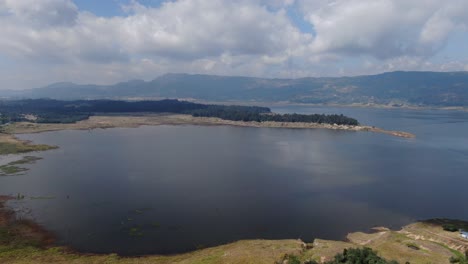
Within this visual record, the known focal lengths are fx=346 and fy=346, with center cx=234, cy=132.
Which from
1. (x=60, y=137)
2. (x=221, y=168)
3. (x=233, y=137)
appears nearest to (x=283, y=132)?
(x=233, y=137)

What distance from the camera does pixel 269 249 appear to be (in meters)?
29.5

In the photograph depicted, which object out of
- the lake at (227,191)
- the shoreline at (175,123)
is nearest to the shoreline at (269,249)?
the lake at (227,191)

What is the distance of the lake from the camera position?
34.5m

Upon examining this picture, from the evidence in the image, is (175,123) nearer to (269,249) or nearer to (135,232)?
(135,232)

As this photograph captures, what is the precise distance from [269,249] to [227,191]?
17.5 metres

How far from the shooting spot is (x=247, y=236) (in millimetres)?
33438

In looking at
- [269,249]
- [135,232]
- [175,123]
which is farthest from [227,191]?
[175,123]

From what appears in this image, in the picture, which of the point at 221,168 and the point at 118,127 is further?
the point at 118,127

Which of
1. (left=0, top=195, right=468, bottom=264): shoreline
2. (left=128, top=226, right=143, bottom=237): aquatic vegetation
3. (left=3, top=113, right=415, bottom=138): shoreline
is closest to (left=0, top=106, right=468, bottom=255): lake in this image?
(left=128, top=226, right=143, bottom=237): aquatic vegetation

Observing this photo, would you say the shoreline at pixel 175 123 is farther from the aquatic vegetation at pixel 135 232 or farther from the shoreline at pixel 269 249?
the aquatic vegetation at pixel 135 232

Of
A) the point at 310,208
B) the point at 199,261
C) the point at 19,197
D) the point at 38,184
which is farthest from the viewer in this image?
the point at 38,184

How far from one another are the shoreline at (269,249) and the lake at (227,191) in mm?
1380

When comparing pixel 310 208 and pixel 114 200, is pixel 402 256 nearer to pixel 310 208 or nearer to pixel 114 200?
pixel 310 208

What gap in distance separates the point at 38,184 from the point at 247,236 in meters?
33.2
